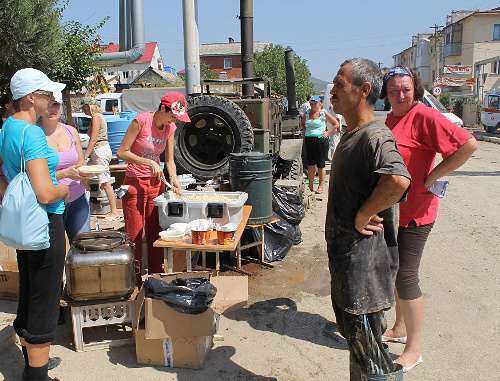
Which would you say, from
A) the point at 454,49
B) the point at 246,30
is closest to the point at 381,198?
the point at 246,30

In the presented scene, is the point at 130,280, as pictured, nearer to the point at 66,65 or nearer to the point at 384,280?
the point at 384,280

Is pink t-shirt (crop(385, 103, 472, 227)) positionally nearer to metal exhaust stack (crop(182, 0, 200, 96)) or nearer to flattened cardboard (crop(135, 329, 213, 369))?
flattened cardboard (crop(135, 329, 213, 369))

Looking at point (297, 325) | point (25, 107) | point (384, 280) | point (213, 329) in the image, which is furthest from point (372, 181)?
point (297, 325)

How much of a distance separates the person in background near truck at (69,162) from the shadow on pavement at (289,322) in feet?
4.71

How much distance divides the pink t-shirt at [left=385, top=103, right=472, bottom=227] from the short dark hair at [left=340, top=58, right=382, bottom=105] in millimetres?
933

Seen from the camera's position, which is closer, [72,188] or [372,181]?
[372,181]

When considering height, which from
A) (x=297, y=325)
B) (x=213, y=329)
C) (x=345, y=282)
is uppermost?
(x=345, y=282)

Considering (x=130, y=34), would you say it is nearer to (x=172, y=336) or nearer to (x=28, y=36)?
(x=28, y=36)

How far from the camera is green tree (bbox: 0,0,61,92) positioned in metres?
8.51

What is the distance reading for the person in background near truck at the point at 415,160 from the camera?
3006 mm

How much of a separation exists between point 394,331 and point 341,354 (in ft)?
1.59

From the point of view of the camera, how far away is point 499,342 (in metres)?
3.58

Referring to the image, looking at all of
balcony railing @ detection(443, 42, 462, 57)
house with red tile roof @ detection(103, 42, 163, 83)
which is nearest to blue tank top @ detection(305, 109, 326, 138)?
balcony railing @ detection(443, 42, 462, 57)

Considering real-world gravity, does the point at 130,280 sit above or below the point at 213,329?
above
